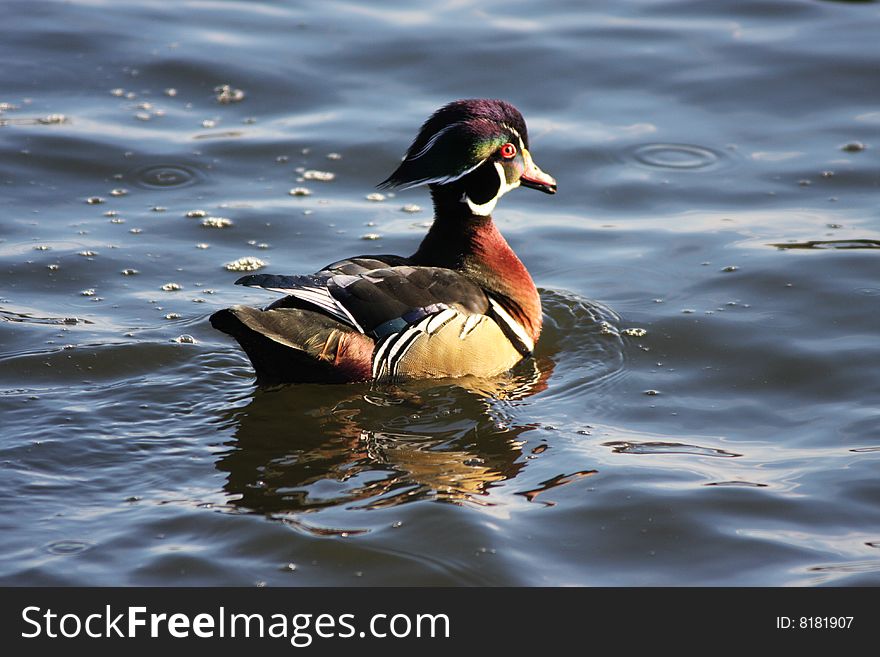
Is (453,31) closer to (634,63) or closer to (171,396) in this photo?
(634,63)

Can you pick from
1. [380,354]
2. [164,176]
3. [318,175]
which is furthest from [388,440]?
[164,176]

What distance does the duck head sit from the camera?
7.88 meters

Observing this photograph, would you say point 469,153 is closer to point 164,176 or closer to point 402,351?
point 402,351

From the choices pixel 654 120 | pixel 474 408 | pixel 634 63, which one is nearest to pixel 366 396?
pixel 474 408

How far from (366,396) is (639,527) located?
80.0 inches

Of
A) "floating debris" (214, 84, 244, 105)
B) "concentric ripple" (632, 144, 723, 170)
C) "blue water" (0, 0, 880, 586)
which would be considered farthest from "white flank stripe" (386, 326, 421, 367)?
"floating debris" (214, 84, 244, 105)

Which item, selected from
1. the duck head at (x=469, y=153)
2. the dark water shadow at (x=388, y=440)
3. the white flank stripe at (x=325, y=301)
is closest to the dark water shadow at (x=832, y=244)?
the dark water shadow at (x=388, y=440)

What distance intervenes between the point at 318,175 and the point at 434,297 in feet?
12.0

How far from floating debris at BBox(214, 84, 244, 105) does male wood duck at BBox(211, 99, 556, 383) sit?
15.5 ft

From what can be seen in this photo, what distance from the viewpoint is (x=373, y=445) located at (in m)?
6.84

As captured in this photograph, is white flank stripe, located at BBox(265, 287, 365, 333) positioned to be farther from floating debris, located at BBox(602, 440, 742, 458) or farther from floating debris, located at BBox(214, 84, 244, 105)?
floating debris, located at BBox(214, 84, 244, 105)

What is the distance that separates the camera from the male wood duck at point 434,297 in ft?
23.4
